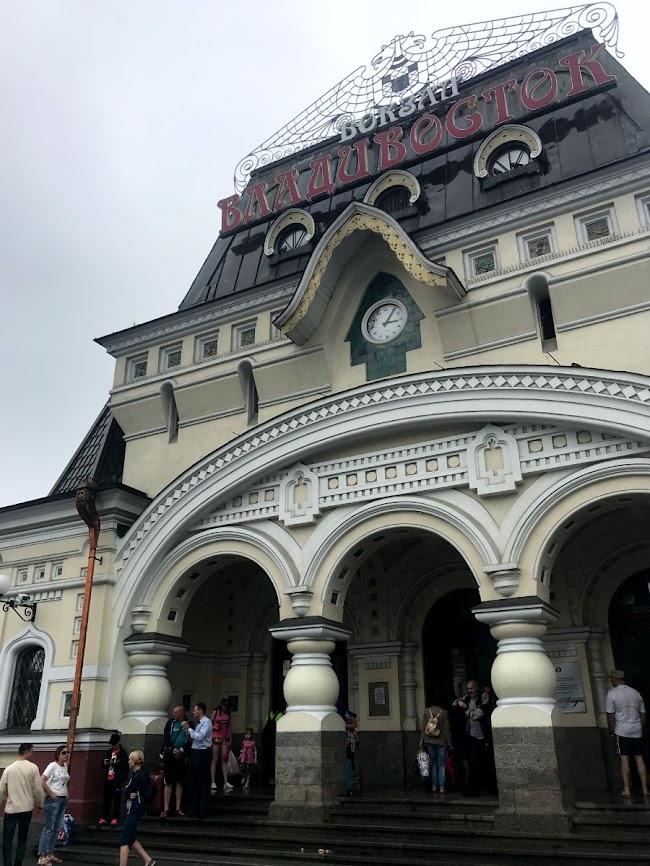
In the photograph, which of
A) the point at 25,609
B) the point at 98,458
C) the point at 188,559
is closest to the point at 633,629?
the point at 188,559

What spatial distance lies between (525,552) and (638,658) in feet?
11.1

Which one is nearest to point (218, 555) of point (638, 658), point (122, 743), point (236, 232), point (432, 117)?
point (122, 743)

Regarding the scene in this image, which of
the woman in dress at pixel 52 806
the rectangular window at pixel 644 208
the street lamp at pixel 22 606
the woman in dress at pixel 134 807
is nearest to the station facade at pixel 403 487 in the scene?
the rectangular window at pixel 644 208

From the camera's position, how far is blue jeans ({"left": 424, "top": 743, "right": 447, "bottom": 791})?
1082 cm

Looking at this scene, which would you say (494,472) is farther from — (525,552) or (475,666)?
(475,666)

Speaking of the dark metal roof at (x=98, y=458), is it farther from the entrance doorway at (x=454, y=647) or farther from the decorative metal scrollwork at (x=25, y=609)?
the entrance doorway at (x=454, y=647)

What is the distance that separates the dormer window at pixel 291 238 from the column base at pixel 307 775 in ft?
34.8

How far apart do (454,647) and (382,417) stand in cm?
473

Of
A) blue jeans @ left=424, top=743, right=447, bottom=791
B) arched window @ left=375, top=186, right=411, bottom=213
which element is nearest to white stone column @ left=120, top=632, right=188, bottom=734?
blue jeans @ left=424, top=743, right=447, bottom=791

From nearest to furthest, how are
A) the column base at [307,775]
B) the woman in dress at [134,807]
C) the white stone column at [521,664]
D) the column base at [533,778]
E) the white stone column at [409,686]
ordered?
the woman in dress at [134,807]
the column base at [533,778]
the white stone column at [521,664]
the column base at [307,775]
the white stone column at [409,686]

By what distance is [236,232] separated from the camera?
18.4 meters

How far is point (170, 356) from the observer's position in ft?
51.5

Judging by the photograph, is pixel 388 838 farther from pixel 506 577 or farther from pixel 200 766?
pixel 506 577

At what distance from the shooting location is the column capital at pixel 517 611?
959 centimetres
